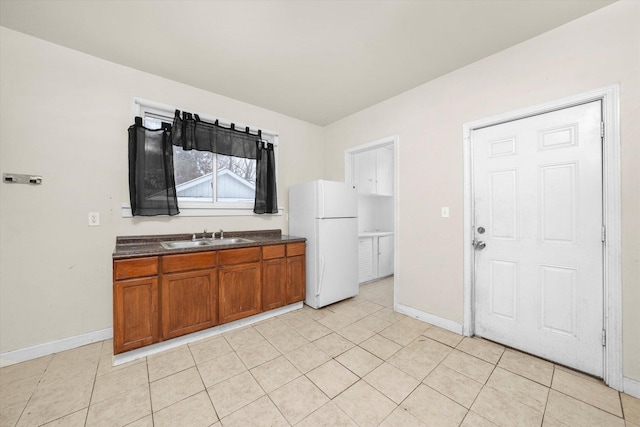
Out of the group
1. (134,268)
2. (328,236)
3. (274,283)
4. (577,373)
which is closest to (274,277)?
(274,283)

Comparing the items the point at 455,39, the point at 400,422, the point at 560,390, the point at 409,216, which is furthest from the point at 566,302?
the point at 455,39

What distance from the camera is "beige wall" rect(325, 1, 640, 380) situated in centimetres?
163

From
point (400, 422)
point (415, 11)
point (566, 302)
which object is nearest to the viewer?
point (400, 422)

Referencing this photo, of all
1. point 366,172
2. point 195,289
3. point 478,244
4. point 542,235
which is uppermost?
point 366,172

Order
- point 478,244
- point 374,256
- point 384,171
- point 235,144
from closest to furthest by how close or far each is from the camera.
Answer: point 478,244 < point 235,144 < point 374,256 < point 384,171

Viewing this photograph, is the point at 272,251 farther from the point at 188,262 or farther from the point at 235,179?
the point at 235,179

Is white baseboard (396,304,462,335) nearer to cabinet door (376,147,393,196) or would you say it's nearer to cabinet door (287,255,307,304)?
cabinet door (287,255,307,304)

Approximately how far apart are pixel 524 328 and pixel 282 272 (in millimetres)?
2365

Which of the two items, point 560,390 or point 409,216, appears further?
point 409,216

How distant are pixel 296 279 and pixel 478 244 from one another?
2015mm

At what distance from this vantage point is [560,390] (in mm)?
1649

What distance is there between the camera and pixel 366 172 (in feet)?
14.6

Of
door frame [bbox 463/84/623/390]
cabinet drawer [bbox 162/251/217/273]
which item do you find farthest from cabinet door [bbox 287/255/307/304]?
door frame [bbox 463/84/623/390]

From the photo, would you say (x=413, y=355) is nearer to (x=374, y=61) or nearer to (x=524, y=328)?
(x=524, y=328)
